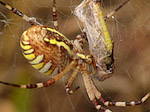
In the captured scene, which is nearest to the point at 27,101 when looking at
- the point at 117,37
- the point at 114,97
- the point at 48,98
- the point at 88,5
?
the point at 48,98

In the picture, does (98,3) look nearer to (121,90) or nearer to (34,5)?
(34,5)

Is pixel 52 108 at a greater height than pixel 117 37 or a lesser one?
lesser

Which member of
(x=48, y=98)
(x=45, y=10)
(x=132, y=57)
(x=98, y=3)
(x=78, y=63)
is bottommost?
(x=48, y=98)

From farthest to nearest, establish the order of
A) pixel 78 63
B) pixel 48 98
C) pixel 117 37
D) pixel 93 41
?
pixel 48 98, pixel 117 37, pixel 78 63, pixel 93 41

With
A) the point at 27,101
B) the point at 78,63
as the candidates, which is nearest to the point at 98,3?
the point at 78,63

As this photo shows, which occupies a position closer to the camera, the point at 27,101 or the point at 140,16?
the point at 140,16

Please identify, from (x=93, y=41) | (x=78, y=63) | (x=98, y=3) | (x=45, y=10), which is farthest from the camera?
(x=45, y=10)
